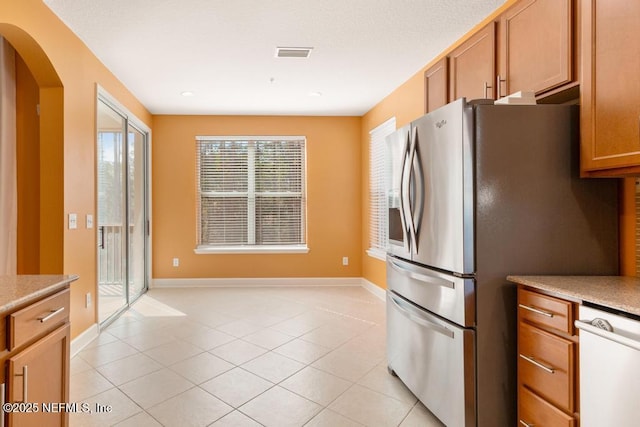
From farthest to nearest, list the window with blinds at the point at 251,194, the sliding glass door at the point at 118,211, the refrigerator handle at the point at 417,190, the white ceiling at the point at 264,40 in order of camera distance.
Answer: the window with blinds at the point at 251,194 < the sliding glass door at the point at 118,211 < the white ceiling at the point at 264,40 < the refrigerator handle at the point at 417,190

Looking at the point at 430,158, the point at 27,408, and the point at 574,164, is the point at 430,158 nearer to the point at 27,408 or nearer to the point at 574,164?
the point at 574,164

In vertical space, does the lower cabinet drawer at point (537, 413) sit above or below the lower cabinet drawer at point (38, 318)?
below

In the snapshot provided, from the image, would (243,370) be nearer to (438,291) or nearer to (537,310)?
(438,291)

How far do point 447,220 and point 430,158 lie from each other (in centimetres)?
37

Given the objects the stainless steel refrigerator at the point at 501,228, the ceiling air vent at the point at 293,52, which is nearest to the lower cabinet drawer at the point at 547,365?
the stainless steel refrigerator at the point at 501,228

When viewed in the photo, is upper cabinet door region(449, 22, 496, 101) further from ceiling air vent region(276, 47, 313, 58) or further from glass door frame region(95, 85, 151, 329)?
glass door frame region(95, 85, 151, 329)

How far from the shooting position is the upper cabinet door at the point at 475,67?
242 centimetres

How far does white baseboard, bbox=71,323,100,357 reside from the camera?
299cm

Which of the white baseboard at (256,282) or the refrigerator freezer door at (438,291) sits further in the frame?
the white baseboard at (256,282)

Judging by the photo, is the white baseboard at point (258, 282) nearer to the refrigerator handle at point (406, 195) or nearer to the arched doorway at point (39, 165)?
the arched doorway at point (39, 165)

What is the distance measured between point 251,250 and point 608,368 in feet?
15.9

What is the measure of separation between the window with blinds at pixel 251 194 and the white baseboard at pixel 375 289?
104 cm

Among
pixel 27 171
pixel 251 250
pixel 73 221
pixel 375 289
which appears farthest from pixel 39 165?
pixel 375 289

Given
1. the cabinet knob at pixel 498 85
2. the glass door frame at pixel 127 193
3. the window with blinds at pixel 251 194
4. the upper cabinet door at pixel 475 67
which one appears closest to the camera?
the cabinet knob at pixel 498 85
